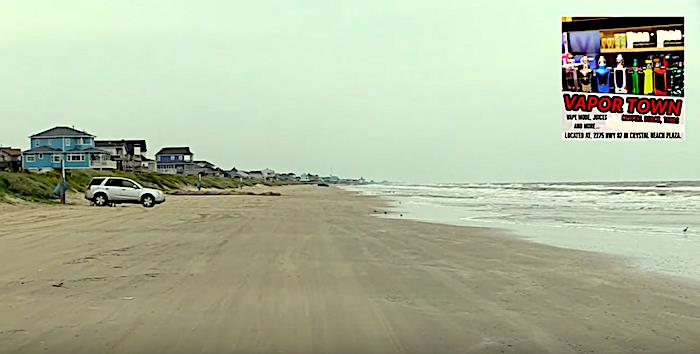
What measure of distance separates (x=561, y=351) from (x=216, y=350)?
111 inches

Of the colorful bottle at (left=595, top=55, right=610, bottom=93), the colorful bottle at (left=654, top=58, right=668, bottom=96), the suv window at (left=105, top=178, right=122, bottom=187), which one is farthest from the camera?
the suv window at (left=105, top=178, right=122, bottom=187)

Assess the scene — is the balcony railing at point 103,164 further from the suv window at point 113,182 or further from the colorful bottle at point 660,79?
the colorful bottle at point 660,79

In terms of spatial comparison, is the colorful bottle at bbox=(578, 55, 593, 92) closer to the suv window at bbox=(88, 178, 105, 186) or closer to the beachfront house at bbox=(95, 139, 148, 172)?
the suv window at bbox=(88, 178, 105, 186)

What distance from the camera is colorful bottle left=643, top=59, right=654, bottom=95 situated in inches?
272

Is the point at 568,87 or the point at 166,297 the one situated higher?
the point at 568,87

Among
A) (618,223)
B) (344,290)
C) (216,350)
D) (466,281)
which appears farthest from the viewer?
(618,223)

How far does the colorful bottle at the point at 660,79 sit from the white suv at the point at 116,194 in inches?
1124

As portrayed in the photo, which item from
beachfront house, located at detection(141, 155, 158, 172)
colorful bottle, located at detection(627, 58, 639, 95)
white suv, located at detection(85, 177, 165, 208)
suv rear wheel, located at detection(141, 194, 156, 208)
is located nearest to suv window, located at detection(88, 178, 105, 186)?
white suv, located at detection(85, 177, 165, 208)

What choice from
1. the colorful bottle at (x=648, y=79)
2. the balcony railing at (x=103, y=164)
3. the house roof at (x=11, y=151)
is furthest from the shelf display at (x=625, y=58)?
the house roof at (x=11, y=151)

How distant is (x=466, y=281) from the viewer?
9.38 m

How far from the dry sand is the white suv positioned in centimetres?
1895

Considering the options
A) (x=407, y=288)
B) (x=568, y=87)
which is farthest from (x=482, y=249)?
(x=568, y=87)

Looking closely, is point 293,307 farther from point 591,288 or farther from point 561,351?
point 591,288

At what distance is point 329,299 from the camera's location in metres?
7.91
